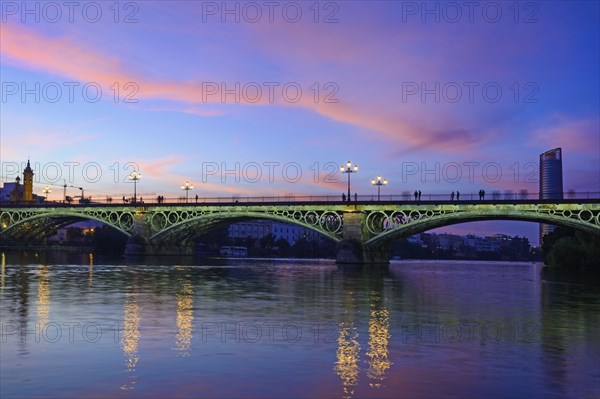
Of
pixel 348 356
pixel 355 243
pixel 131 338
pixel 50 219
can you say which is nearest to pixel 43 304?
pixel 131 338

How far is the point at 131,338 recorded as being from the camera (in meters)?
17.1

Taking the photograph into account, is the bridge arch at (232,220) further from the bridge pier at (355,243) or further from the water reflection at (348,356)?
the water reflection at (348,356)

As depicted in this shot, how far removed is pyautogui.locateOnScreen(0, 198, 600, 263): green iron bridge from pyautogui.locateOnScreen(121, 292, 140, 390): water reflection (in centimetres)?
6267

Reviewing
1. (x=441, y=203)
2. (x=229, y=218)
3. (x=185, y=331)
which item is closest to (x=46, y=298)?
(x=185, y=331)

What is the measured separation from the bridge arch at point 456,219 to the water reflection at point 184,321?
2190 inches

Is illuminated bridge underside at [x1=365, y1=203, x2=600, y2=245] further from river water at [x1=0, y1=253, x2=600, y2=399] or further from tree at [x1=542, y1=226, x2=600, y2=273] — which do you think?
river water at [x1=0, y1=253, x2=600, y2=399]

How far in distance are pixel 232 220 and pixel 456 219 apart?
39.1 metres

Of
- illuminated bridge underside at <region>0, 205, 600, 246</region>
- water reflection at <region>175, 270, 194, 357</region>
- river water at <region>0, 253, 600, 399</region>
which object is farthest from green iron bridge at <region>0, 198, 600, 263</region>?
water reflection at <region>175, 270, 194, 357</region>

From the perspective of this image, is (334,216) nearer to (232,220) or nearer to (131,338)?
(232,220)

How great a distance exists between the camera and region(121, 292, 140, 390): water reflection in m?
12.8

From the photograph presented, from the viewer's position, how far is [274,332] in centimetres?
1883

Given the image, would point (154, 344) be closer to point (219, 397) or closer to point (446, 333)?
point (219, 397)

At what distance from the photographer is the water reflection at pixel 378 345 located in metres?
13.0

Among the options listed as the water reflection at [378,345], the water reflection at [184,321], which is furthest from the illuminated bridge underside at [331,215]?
the water reflection at [378,345]
